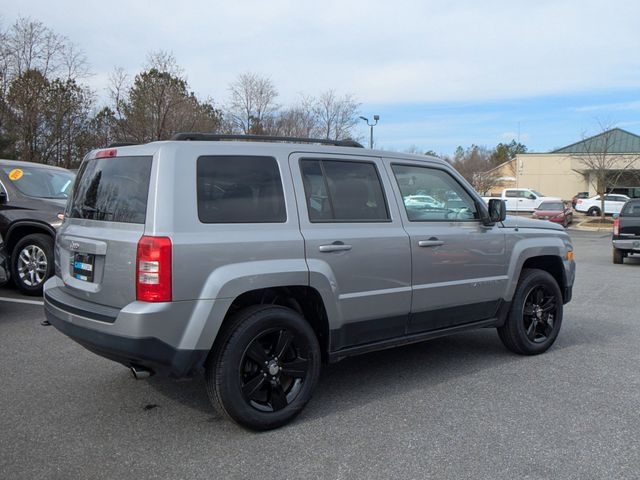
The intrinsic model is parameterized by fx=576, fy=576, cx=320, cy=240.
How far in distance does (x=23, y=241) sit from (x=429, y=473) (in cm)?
673

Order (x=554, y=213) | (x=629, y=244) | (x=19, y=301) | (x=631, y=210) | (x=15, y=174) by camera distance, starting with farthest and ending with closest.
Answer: (x=554, y=213) → (x=631, y=210) → (x=629, y=244) → (x=15, y=174) → (x=19, y=301)

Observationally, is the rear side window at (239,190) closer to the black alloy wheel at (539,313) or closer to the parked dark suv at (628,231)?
the black alloy wheel at (539,313)

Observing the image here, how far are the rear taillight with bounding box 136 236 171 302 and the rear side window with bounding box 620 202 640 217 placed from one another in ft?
42.5

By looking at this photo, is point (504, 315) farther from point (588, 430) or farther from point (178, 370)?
point (178, 370)

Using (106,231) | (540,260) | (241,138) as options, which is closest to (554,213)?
(540,260)

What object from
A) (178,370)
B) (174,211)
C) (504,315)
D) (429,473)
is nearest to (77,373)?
(178,370)

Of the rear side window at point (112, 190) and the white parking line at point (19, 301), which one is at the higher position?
the rear side window at point (112, 190)

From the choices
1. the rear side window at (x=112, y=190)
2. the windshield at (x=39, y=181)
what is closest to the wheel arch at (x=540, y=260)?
the rear side window at (x=112, y=190)

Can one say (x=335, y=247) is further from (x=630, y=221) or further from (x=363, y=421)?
(x=630, y=221)

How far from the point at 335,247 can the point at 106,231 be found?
1.52 m

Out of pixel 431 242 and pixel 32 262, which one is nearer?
pixel 431 242

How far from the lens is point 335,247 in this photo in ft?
13.2

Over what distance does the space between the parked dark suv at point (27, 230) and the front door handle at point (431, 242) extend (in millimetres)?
5447

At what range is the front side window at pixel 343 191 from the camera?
4.12 meters
